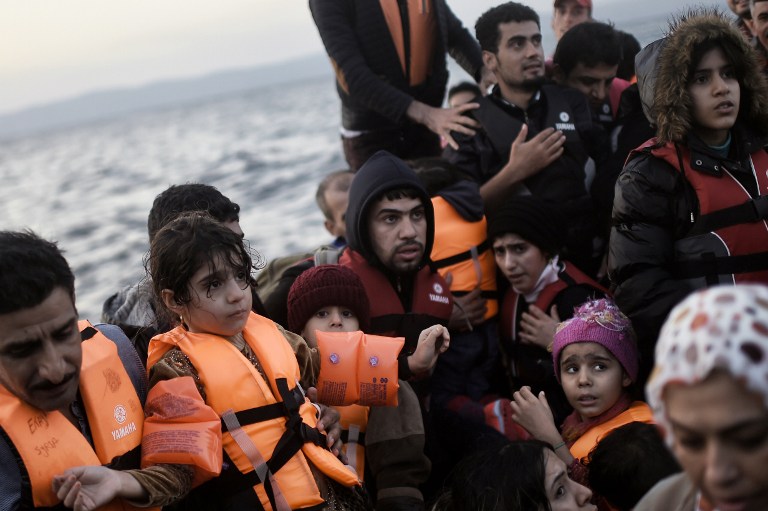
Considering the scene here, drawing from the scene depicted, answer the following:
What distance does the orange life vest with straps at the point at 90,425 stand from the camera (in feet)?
7.59

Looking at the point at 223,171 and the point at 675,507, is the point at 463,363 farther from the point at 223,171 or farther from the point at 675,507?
the point at 223,171

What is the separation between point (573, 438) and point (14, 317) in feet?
7.12

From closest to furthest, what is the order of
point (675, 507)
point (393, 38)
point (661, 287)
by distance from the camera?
point (675, 507), point (661, 287), point (393, 38)

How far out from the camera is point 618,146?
4.39 meters

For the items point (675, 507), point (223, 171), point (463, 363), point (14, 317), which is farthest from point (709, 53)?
point (223, 171)

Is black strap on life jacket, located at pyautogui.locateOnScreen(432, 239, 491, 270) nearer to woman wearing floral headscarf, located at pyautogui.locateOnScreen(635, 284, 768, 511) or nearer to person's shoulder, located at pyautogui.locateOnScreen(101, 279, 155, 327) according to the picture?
person's shoulder, located at pyautogui.locateOnScreen(101, 279, 155, 327)


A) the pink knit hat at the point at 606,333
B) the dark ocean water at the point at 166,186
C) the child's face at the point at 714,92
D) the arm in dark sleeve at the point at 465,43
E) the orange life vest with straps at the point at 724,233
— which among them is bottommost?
the dark ocean water at the point at 166,186

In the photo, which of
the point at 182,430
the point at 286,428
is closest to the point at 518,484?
the point at 286,428

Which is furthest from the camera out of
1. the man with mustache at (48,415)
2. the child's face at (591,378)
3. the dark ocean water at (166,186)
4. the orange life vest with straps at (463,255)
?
the dark ocean water at (166,186)

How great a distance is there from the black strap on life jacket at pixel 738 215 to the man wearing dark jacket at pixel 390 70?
5.48 feet

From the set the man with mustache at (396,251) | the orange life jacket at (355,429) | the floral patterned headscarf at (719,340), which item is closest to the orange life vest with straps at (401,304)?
the man with mustache at (396,251)

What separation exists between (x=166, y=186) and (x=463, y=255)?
20.5m

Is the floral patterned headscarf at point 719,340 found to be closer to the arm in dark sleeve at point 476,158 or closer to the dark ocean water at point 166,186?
the dark ocean water at point 166,186

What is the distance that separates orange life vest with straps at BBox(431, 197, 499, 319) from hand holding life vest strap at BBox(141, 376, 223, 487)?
6.23ft
